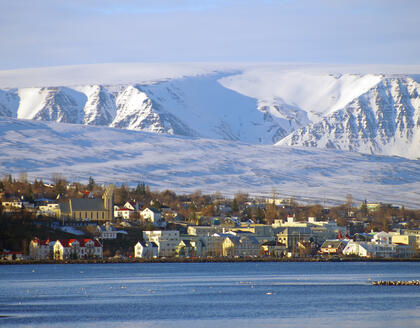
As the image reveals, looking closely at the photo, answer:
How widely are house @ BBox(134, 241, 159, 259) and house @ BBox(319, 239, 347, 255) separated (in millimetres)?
18616

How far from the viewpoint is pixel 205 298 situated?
5769 centimetres

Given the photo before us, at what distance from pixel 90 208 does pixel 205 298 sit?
237 feet

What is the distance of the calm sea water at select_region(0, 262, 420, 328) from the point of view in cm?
4691

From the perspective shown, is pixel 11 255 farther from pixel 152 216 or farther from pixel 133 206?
pixel 133 206

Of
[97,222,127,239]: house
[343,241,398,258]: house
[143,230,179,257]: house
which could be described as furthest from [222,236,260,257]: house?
[97,222,127,239]: house

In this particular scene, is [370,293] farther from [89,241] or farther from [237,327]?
[89,241]

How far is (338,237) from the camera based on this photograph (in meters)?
126

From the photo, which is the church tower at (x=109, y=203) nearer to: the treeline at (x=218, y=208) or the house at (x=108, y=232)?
the treeline at (x=218, y=208)

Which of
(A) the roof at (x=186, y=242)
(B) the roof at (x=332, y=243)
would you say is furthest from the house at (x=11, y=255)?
(B) the roof at (x=332, y=243)

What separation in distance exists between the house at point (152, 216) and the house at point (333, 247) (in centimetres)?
1975

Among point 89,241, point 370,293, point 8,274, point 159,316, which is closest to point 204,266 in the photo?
point 89,241

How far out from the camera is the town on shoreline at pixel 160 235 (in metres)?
104

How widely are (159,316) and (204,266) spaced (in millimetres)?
47743

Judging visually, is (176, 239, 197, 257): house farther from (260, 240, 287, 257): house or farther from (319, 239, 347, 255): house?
(319, 239, 347, 255): house
